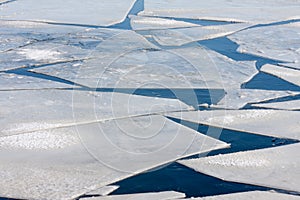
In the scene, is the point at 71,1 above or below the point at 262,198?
above

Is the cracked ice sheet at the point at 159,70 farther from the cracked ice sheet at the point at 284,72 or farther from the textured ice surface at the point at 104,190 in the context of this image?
the textured ice surface at the point at 104,190

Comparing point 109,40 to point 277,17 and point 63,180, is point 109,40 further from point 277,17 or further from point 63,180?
point 63,180

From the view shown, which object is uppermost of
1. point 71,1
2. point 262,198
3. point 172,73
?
point 71,1

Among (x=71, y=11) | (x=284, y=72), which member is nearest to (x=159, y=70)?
(x=284, y=72)

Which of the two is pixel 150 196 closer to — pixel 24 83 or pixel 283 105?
pixel 283 105

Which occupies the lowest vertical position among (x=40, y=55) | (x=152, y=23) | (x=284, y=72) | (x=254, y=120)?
(x=254, y=120)

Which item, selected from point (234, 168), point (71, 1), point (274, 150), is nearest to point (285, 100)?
point (274, 150)
